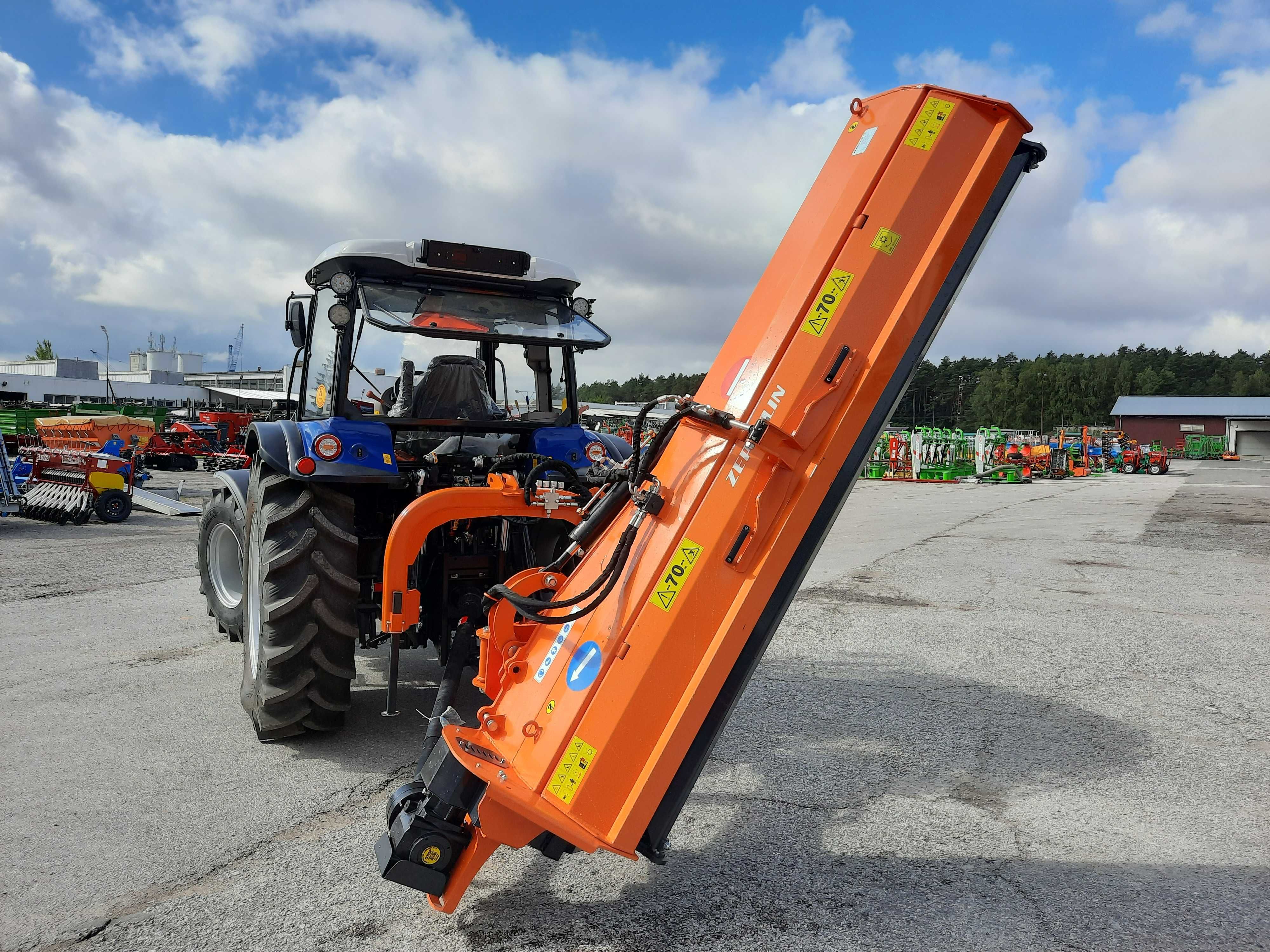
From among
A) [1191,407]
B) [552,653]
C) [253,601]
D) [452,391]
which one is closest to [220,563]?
[253,601]

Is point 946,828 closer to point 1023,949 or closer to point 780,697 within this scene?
point 1023,949

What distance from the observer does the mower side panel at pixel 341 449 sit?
3.83m

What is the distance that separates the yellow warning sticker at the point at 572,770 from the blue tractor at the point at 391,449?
126 centimetres

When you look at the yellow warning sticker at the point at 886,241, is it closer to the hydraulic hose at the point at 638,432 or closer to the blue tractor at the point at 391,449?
the hydraulic hose at the point at 638,432

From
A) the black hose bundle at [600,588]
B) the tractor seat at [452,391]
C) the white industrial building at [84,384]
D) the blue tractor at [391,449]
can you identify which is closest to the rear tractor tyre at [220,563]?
the blue tractor at [391,449]

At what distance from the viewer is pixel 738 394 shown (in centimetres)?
254

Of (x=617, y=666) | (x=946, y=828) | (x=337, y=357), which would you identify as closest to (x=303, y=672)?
(x=337, y=357)

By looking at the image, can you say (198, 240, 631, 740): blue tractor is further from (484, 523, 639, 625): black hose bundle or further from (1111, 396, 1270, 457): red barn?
(1111, 396, 1270, 457): red barn

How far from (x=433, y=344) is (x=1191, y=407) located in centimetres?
8447

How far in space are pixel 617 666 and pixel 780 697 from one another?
2.66m

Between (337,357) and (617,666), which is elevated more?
(337,357)

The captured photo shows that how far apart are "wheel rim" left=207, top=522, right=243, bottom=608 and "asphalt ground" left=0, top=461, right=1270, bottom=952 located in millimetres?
353

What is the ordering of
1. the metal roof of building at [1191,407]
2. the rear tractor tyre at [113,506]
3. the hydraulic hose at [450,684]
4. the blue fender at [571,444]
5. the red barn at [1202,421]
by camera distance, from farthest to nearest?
the metal roof of building at [1191,407]
the red barn at [1202,421]
the rear tractor tyre at [113,506]
the blue fender at [571,444]
the hydraulic hose at [450,684]

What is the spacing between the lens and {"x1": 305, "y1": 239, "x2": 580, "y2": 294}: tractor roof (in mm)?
4137
